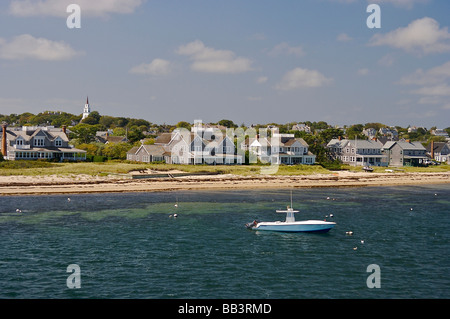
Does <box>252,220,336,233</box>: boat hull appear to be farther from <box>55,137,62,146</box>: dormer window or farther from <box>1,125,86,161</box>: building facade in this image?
<box>55,137,62,146</box>: dormer window

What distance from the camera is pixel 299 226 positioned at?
40625mm

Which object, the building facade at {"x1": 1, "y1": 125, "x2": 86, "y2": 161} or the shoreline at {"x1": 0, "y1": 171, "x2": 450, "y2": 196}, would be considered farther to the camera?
the building facade at {"x1": 1, "y1": 125, "x2": 86, "y2": 161}

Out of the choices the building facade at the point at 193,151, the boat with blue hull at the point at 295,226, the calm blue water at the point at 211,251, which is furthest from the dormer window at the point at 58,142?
the boat with blue hull at the point at 295,226

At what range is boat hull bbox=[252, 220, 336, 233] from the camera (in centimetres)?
4025

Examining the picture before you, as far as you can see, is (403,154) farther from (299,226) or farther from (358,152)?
(299,226)

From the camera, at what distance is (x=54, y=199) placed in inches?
2272

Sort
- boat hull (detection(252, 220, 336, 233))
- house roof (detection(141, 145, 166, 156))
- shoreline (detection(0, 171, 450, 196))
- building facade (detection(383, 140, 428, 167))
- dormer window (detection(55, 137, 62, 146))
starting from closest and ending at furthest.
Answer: boat hull (detection(252, 220, 336, 233))
shoreline (detection(0, 171, 450, 196))
dormer window (detection(55, 137, 62, 146))
house roof (detection(141, 145, 166, 156))
building facade (detection(383, 140, 428, 167))

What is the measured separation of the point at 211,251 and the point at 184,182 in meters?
42.2

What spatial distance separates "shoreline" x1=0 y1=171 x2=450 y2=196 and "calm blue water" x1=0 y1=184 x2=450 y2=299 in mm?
8109

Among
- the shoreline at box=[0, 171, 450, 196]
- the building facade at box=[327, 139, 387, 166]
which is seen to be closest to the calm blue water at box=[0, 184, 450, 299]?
the shoreline at box=[0, 171, 450, 196]
